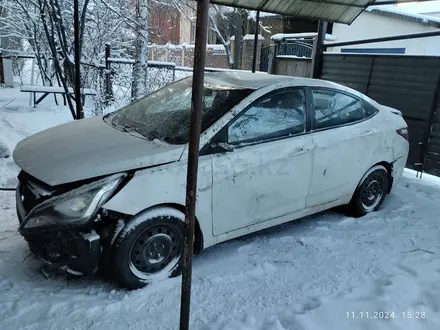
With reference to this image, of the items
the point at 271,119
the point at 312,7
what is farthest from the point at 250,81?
the point at 312,7

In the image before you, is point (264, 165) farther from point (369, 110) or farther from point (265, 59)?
point (265, 59)

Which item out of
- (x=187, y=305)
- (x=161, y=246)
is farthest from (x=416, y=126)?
(x=187, y=305)

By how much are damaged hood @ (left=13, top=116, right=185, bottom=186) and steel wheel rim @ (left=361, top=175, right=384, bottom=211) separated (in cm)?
235

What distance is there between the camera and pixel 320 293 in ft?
9.45

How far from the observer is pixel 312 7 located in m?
5.53

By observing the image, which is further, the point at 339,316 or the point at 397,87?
the point at 397,87

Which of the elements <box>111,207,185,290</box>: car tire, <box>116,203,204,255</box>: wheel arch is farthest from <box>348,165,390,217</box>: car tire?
<box>111,207,185,290</box>: car tire

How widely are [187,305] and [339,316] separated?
1.14 m

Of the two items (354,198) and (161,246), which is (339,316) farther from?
(354,198)

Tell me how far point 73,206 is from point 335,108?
Answer: 2.69 meters

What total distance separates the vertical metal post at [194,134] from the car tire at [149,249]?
2.40 feet

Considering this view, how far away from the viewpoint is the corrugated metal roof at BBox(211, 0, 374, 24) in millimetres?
5324

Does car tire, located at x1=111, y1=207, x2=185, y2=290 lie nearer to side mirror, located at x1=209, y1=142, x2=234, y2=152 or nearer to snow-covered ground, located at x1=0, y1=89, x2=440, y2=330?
snow-covered ground, located at x1=0, y1=89, x2=440, y2=330

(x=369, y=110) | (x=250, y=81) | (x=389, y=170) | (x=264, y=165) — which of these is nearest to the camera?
(x=264, y=165)
